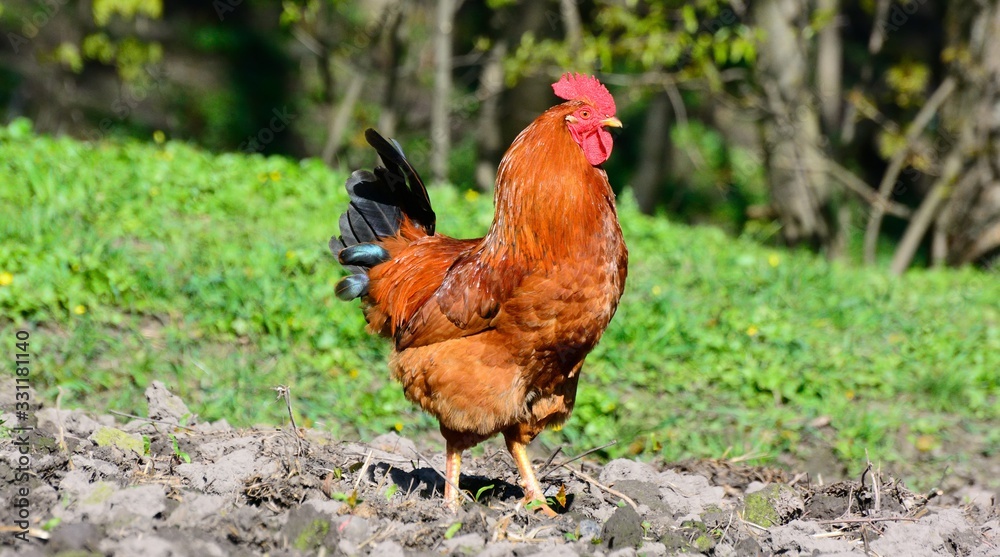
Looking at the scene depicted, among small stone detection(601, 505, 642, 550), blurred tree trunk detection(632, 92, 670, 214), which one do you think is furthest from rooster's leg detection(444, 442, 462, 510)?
blurred tree trunk detection(632, 92, 670, 214)

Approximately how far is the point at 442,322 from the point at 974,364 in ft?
13.1

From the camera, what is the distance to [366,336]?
553cm

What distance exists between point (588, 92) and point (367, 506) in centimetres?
177

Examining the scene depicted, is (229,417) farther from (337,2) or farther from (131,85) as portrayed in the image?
(131,85)

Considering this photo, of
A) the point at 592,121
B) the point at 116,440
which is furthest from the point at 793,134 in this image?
the point at 116,440

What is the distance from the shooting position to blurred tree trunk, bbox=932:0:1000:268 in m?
8.45

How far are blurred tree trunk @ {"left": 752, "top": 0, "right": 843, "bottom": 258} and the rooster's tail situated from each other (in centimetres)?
538

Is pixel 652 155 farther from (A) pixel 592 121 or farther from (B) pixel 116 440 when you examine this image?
(B) pixel 116 440

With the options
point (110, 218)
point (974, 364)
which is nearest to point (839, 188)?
point (974, 364)

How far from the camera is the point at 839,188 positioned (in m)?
9.82

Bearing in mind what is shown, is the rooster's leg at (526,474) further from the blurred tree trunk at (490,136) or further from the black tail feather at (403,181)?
the blurred tree trunk at (490,136)
